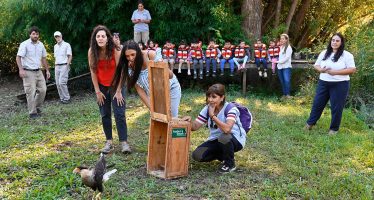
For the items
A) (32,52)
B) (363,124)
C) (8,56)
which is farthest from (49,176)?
(8,56)

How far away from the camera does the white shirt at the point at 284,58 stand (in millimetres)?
10328

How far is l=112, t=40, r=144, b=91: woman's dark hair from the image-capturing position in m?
5.10

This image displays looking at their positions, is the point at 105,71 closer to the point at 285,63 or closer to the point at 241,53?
the point at 285,63

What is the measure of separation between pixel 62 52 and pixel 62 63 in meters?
0.30

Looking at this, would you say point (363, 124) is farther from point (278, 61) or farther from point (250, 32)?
point (250, 32)

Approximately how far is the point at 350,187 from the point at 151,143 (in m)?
2.24

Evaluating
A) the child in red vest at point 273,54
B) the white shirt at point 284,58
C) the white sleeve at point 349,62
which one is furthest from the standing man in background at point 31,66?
the white sleeve at point 349,62

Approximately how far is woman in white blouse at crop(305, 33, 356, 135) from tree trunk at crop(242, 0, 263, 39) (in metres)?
6.17

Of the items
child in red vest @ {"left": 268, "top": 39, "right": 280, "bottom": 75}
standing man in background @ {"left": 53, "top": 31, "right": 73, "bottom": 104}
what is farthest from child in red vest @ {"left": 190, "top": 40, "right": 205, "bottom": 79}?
standing man in background @ {"left": 53, "top": 31, "right": 73, "bottom": 104}

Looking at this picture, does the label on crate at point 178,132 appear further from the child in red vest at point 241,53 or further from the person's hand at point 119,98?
the child in red vest at point 241,53

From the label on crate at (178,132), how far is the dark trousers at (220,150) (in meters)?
0.42

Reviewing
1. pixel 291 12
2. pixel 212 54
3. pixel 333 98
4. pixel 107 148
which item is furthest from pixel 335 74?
pixel 291 12

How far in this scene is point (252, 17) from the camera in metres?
12.9

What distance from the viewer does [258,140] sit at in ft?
21.8
